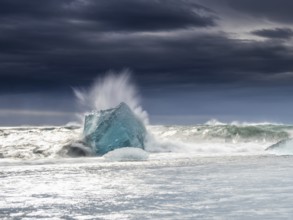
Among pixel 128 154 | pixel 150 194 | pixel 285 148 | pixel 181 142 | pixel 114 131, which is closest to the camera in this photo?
pixel 150 194

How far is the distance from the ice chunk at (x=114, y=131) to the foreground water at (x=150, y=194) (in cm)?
1070

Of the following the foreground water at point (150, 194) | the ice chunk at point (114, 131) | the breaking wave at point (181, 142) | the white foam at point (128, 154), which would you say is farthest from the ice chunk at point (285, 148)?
the foreground water at point (150, 194)

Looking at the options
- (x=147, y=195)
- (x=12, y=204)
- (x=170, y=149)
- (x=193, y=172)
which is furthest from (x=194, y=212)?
(x=170, y=149)

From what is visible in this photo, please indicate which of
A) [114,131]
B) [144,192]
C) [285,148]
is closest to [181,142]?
[114,131]

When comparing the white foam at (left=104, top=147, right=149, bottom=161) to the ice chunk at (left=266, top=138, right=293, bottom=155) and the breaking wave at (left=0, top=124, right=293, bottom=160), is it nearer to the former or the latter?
the breaking wave at (left=0, top=124, right=293, bottom=160)

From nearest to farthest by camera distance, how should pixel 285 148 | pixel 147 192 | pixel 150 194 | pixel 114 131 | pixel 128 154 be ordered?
pixel 150 194, pixel 147 192, pixel 128 154, pixel 285 148, pixel 114 131

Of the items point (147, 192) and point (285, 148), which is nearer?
point (147, 192)

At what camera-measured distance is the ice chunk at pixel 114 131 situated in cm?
3195

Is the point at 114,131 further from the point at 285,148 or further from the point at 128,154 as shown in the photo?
the point at 285,148

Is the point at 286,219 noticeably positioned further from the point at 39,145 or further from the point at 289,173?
the point at 39,145

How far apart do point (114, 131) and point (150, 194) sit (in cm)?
1822

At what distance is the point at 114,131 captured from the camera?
3209 cm

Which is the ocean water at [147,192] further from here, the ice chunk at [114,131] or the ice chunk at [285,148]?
the ice chunk at [285,148]

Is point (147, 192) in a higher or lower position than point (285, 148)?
lower
